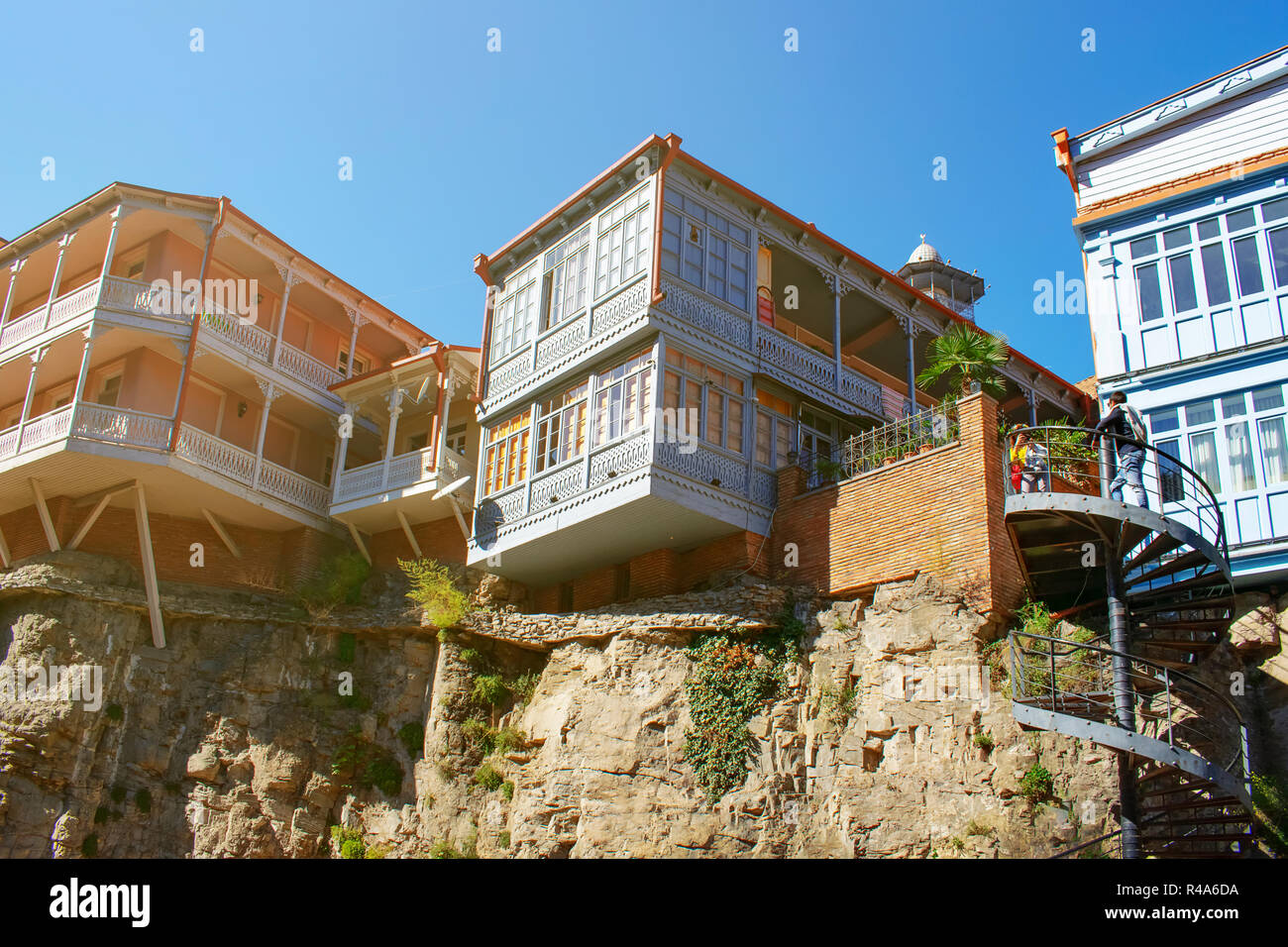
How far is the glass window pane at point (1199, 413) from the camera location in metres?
20.2

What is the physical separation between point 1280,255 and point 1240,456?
12.9 ft

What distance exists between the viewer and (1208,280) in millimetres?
21172

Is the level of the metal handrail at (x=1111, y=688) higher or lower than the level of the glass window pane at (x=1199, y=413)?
lower

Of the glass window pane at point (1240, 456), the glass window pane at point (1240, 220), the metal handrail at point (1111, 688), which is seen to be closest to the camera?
the metal handrail at point (1111, 688)

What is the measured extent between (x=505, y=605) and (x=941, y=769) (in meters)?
11.2

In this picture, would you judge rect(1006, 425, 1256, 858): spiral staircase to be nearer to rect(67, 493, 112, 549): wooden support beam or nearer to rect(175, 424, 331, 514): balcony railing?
rect(175, 424, 331, 514): balcony railing

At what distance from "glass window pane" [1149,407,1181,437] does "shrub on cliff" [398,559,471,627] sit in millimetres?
14106

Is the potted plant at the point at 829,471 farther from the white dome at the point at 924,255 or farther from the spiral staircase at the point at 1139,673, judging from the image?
the white dome at the point at 924,255

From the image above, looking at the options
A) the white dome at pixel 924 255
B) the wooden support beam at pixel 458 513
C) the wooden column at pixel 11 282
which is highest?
→ the white dome at pixel 924 255

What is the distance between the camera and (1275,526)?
18672 millimetres

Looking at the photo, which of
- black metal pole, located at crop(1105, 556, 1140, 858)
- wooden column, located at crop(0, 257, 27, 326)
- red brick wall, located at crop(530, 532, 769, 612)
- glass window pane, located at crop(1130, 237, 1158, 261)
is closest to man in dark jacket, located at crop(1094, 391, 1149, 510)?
black metal pole, located at crop(1105, 556, 1140, 858)

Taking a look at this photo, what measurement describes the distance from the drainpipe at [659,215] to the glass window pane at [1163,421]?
9.46 m

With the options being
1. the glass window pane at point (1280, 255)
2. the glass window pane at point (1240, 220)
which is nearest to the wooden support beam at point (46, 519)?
the glass window pane at point (1240, 220)

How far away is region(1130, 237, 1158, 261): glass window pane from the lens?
2205 cm
